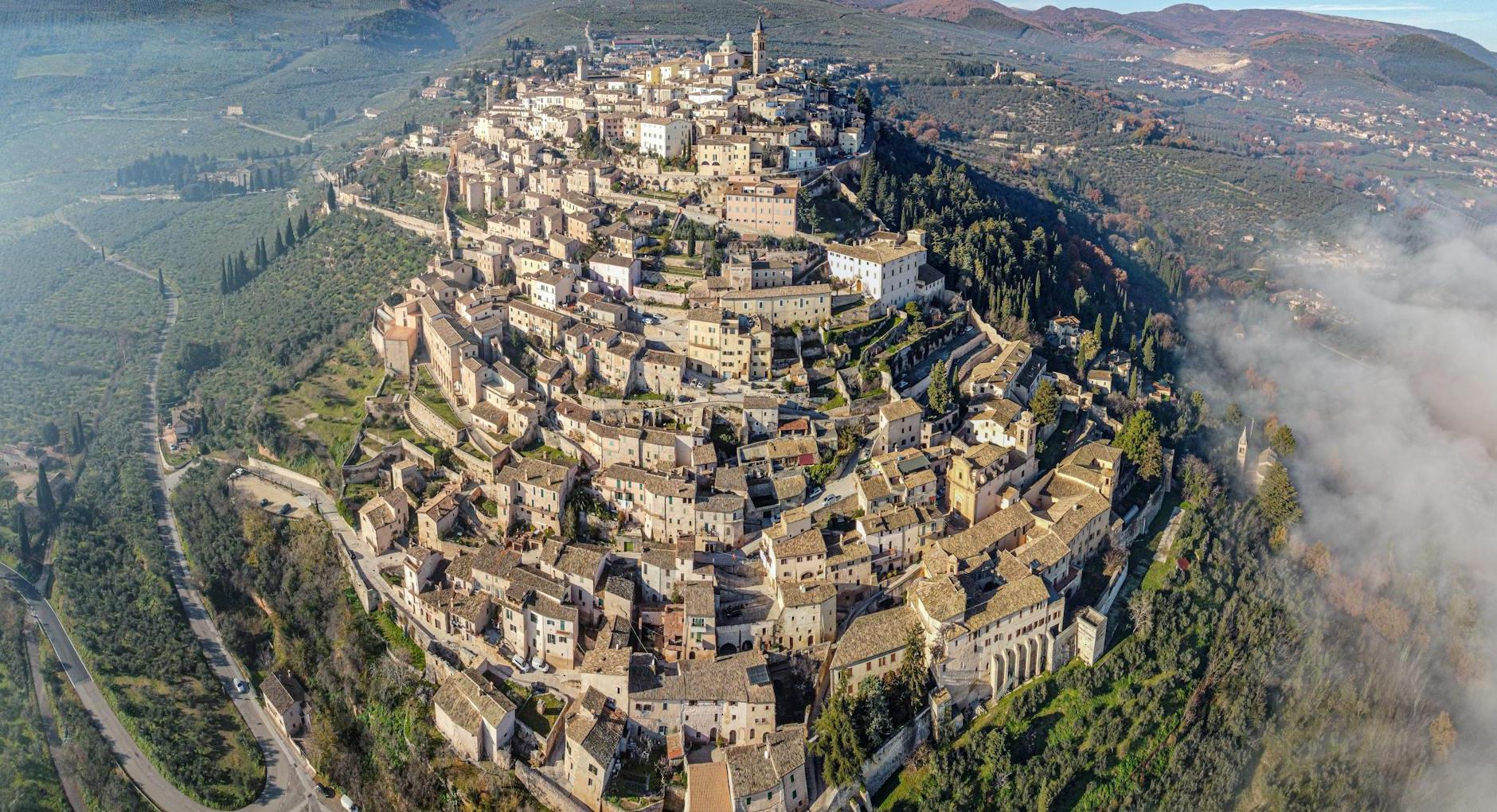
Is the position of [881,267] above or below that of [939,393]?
above

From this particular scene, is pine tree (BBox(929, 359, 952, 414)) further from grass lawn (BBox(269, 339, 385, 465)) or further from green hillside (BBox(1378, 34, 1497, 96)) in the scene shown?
green hillside (BBox(1378, 34, 1497, 96))

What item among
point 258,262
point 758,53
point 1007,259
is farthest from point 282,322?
point 1007,259

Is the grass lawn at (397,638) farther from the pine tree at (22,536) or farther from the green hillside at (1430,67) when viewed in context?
the green hillside at (1430,67)

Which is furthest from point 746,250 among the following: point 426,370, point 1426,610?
point 1426,610

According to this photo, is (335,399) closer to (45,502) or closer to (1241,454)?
(45,502)

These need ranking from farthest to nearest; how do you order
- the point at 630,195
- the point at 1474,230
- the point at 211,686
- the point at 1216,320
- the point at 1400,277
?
the point at 1474,230 < the point at 1400,277 < the point at 1216,320 < the point at 630,195 < the point at 211,686

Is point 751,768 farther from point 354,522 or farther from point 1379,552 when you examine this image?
point 1379,552

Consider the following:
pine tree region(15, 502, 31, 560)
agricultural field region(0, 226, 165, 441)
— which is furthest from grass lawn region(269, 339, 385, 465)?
agricultural field region(0, 226, 165, 441)
